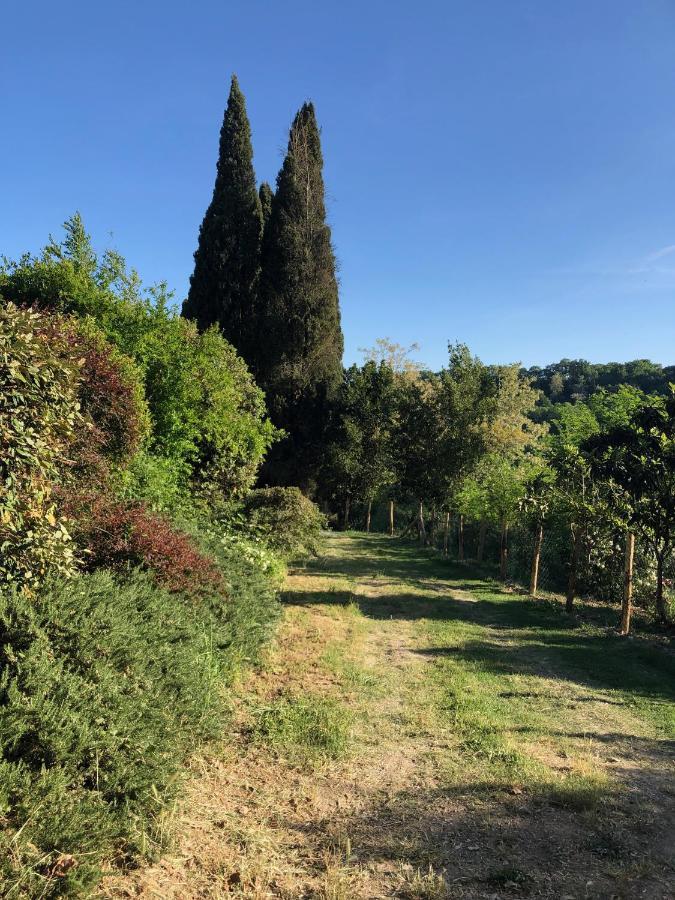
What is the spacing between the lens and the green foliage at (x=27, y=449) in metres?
3.41

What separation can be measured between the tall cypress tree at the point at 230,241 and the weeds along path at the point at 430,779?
18.2 m

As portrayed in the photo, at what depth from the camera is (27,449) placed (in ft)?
11.6

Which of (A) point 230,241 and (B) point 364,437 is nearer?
(A) point 230,241

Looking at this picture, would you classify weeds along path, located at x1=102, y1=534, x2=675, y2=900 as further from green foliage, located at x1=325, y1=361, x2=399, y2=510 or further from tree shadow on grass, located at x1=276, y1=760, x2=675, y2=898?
green foliage, located at x1=325, y1=361, x2=399, y2=510

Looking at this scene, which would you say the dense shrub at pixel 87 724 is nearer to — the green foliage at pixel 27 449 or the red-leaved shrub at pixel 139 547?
the green foliage at pixel 27 449

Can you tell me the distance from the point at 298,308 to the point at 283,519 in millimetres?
15296

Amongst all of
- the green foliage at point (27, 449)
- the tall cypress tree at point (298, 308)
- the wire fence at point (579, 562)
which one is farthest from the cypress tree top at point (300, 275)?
the green foliage at point (27, 449)

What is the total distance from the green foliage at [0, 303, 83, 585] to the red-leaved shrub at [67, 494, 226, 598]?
4.13 feet

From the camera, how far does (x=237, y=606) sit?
5.73m

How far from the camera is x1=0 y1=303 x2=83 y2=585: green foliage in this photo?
11.2ft

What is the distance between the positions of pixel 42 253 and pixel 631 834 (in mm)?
12932

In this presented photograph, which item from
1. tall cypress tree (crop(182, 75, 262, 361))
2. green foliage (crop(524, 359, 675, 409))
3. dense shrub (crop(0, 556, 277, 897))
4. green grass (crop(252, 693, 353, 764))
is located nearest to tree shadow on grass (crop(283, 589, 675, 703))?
green grass (crop(252, 693, 353, 764))

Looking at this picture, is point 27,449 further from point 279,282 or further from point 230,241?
point 230,241

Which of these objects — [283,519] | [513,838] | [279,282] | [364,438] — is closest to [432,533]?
[364,438]
